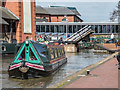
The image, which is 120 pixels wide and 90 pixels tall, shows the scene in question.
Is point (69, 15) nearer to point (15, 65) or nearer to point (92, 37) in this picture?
point (92, 37)

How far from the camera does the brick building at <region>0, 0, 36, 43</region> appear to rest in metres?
32.6

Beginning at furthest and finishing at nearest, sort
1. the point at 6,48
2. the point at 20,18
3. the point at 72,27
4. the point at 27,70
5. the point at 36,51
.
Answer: the point at 72,27
the point at 20,18
the point at 6,48
the point at 36,51
the point at 27,70

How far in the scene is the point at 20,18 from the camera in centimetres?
3294

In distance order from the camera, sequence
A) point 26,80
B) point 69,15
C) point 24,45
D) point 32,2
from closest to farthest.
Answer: point 26,80 < point 24,45 < point 32,2 < point 69,15

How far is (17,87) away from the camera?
10367 millimetres

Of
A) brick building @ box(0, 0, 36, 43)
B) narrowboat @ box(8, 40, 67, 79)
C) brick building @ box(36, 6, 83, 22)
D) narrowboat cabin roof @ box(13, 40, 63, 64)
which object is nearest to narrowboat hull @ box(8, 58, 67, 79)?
narrowboat @ box(8, 40, 67, 79)

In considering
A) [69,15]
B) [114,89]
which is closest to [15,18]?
[114,89]

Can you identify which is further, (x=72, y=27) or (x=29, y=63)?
(x=72, y=27)

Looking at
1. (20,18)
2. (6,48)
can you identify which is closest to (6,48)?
(6,48)

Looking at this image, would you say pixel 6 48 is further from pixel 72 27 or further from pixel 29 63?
pixel 72 27

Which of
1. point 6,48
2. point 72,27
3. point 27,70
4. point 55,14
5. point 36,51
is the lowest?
point 27,70

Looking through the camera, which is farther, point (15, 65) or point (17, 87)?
point (15, 65)

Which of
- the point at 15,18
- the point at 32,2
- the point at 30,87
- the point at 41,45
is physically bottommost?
the point at 30,87

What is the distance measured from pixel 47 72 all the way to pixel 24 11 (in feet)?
72.6
